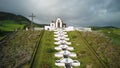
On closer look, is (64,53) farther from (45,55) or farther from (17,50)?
(17,50)

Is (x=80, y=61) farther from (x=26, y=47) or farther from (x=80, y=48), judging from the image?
(x=26, y=47)

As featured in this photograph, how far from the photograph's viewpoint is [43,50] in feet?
253

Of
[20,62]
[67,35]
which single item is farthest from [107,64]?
[67,35]

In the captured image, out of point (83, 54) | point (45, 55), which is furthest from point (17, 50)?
point (83, 54)

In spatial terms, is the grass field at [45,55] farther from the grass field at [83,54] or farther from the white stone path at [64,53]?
the grass field at [83,54]

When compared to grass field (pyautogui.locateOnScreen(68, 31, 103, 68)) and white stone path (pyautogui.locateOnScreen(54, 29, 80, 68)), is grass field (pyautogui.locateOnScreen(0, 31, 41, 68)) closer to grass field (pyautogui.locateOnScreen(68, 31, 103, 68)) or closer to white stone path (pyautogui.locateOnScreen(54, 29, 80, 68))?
white stone path (pyautogui.locateOnScreen(54, 29, 80, 68))

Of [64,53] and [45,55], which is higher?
[64,53]

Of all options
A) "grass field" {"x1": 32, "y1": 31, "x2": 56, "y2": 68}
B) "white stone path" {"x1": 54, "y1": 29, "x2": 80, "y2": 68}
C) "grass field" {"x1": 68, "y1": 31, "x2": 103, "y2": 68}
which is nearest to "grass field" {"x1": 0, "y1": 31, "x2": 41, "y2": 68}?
"grass field" {"x1": 32, "y1": 31, "x2": 56, "y2": 68}

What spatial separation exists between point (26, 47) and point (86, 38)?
2609 centimetres

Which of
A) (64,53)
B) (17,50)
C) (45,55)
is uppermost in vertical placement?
(17,50)

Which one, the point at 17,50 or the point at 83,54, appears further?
the point at 17,50

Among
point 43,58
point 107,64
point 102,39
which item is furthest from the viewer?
point 102,39

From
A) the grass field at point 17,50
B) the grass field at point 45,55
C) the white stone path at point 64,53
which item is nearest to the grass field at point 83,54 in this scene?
the white stone path at point 64,53

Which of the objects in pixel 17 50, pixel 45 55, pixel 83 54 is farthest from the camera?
pixel 17 50
